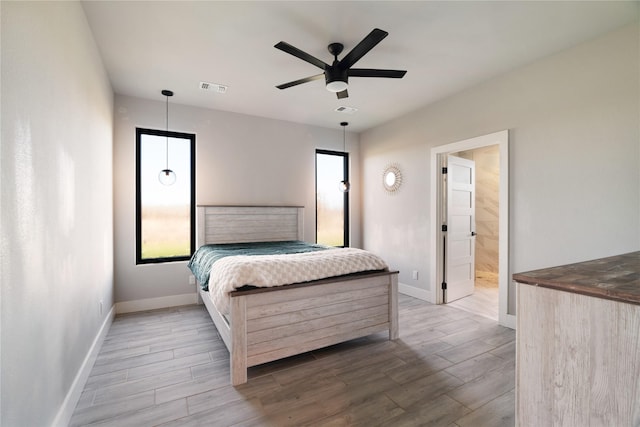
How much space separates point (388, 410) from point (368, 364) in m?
0.57

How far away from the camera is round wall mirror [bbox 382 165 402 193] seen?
4.68m

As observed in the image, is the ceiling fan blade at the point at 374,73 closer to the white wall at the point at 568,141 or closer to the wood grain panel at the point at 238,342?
the white wall at the point at 568,141

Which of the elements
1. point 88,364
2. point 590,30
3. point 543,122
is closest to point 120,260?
point 88,364

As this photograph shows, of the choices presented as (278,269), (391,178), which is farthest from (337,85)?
(391,178)

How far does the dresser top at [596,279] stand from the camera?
98cm

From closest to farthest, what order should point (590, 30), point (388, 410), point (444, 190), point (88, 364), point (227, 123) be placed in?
point (388, 410) → point (88, 364) → point (590, 30) → point (444, 190) → point (227, 123)

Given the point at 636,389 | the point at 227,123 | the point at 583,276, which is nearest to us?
the point at 636,389

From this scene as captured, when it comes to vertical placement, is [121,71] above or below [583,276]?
above

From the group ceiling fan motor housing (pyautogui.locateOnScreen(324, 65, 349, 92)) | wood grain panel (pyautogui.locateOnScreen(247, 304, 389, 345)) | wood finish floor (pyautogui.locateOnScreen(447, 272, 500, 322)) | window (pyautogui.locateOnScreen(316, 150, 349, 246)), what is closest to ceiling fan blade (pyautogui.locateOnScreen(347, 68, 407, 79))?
ceiling fan motor housing (pyautogui.locateOnScreen(324, 65, 349, 92))

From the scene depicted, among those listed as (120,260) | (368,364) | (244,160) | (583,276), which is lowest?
(368,364)

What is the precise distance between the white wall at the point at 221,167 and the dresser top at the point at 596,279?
3.95 m

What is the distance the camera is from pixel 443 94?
377 cm

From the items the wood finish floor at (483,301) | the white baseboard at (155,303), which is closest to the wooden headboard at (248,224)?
the white baseboard at (155,303)

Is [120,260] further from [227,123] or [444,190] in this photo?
[444,190]
